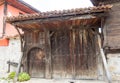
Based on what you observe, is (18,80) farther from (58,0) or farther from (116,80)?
(58,0)

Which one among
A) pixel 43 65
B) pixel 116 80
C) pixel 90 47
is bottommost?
pixel 116 80

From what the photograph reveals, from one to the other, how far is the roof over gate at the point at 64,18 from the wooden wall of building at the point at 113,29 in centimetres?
75

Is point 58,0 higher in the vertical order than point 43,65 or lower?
higher

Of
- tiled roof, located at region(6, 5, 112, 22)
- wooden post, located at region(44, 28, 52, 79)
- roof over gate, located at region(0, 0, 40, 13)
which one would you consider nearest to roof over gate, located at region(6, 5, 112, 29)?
tiled roof, located at region(6, 5, 112, 22)

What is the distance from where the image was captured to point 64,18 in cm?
743

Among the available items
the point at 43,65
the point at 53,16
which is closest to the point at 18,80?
the point at 43,65

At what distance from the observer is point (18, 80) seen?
822 cm

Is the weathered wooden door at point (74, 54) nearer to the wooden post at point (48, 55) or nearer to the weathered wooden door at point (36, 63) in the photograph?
the wooden post at point (48, 55)

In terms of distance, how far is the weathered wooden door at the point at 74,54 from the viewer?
27.9 feet

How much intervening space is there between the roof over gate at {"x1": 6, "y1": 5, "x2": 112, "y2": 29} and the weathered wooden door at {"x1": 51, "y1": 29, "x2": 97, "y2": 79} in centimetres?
70

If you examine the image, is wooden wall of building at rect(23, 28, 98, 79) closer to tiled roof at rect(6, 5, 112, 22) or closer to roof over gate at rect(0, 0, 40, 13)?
tiled roof at rect(6, 5, 112, 22)

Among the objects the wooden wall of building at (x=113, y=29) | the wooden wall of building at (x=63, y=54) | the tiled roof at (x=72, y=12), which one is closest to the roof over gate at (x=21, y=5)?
the wooden wall of building at (x=63, y=54)

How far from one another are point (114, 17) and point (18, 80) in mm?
5621

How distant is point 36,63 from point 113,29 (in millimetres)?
4384
